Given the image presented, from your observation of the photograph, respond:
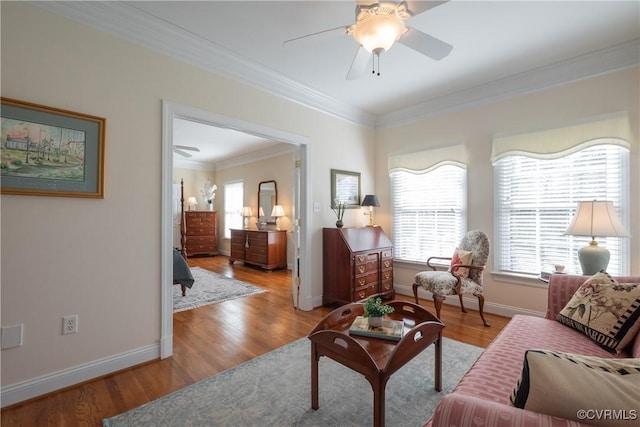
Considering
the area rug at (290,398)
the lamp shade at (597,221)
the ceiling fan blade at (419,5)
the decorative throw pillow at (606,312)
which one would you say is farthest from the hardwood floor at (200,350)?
the ceiling fan blade at (419,5)

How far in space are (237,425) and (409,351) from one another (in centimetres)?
105

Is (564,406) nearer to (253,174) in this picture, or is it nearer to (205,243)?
(253,174)

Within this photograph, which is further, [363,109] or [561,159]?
[363,109]

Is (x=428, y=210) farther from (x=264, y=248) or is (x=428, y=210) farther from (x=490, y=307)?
(x=264, y=248)

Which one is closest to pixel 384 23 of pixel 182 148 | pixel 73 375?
pixel 73 375

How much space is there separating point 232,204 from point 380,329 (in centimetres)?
670

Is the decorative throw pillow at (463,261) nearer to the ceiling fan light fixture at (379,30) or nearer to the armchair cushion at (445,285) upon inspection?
the armchair cushion at (445,285)

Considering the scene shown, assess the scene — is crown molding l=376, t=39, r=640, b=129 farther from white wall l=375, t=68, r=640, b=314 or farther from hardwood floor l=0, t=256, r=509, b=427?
hardwood floor l=0, t=256, r=509, b=427

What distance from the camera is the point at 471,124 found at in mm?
3600

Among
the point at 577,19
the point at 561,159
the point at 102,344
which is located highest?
the point at 577,19

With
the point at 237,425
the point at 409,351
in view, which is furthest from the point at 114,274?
the point at 409,351

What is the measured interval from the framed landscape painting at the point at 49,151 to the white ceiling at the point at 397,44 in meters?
0.73

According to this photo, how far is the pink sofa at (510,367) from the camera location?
0.75 metres

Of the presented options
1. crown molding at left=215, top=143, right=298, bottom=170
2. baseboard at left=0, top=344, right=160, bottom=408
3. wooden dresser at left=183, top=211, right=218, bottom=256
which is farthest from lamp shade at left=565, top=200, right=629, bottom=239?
wooden dresser at left=183, top=211, right=218, bottom=256
